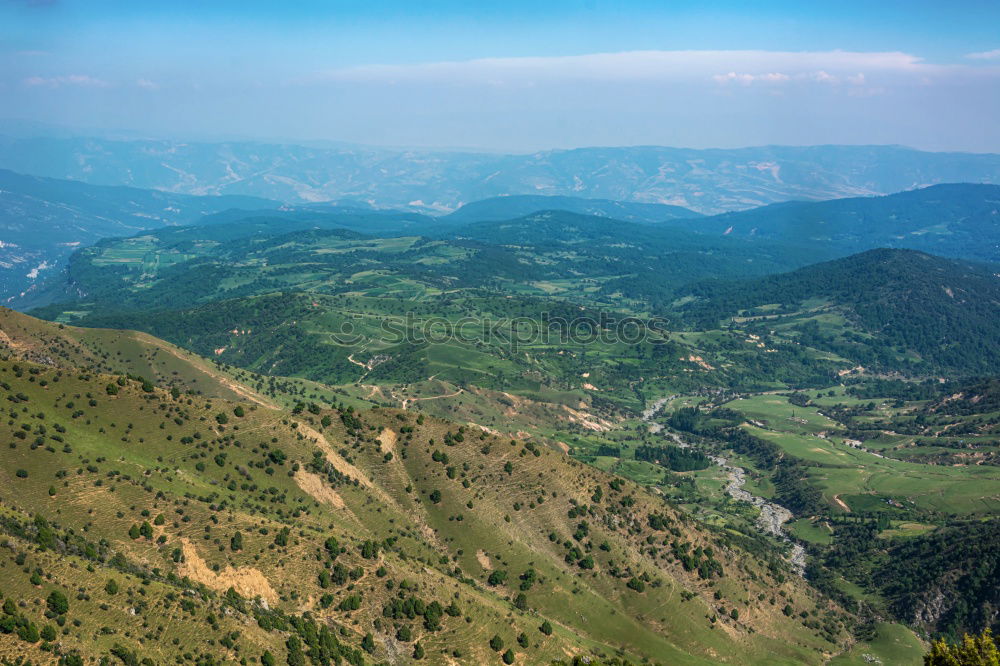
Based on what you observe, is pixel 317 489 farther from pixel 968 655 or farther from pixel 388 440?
pixel 968 655

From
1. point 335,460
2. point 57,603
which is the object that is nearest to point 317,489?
point 335,460

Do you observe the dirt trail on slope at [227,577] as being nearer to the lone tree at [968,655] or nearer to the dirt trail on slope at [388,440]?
the dirt trail on slope at [388,440]

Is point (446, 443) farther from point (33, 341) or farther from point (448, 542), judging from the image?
point (33, 341)

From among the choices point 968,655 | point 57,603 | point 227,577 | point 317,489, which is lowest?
point 317,489

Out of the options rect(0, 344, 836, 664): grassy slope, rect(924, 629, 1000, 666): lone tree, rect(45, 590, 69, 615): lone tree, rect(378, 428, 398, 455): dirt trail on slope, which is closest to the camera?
rect(924, 629, 1000, 666): lone tree

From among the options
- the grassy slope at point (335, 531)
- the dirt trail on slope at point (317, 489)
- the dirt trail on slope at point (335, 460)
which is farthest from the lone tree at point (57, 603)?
the dirt trail on slope at point (335, 460)

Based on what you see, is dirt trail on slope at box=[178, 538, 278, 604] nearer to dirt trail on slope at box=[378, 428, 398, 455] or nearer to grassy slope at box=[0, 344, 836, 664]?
grassy slope at box=[0, 344, 836, 664]

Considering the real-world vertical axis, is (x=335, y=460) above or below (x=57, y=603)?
below

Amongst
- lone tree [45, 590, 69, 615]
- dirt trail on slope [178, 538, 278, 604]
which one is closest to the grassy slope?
dirt trail on slope [178, 538, 278, 604]
